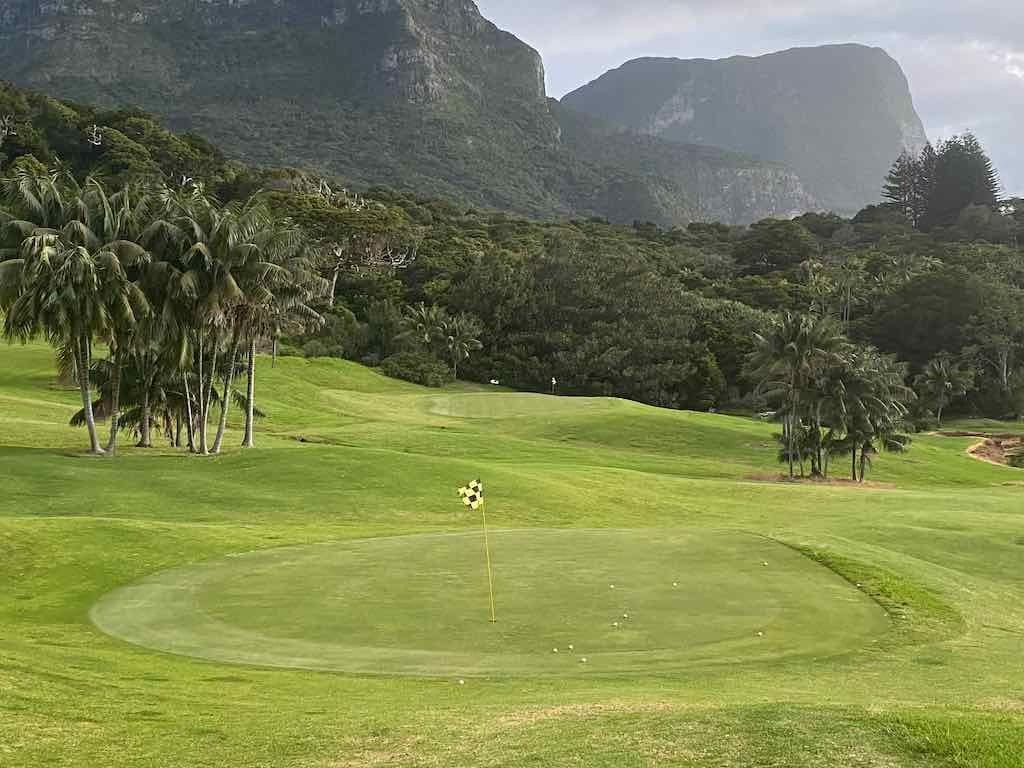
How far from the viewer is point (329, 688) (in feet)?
40.9

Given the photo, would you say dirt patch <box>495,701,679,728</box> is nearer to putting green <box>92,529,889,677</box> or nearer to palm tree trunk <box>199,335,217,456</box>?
putting green <box>92,529,889,677</box>

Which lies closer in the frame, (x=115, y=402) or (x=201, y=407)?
(x=115, y=402)

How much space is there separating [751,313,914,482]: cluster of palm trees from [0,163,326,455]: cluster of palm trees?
27538mm

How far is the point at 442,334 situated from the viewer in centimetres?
10062

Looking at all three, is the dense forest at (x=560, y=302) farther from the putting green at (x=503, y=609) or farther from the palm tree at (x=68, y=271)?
the putting green at (x=503, y=609)

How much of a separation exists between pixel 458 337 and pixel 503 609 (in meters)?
85.2

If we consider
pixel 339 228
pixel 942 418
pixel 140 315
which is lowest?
pixel 942 418

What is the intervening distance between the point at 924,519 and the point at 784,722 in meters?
25.5

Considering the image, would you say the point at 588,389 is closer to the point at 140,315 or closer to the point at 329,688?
the point at 140,315

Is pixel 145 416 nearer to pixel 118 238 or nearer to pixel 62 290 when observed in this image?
pixel 118 238

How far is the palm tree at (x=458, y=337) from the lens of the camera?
100625 mm

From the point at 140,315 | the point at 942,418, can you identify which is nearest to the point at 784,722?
the point at 140,315

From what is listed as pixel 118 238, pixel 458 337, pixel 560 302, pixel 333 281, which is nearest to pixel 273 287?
pixel 118 238

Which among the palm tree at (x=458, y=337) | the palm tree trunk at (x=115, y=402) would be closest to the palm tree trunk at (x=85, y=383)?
the palm tree trunk at (x=115, y=402)
